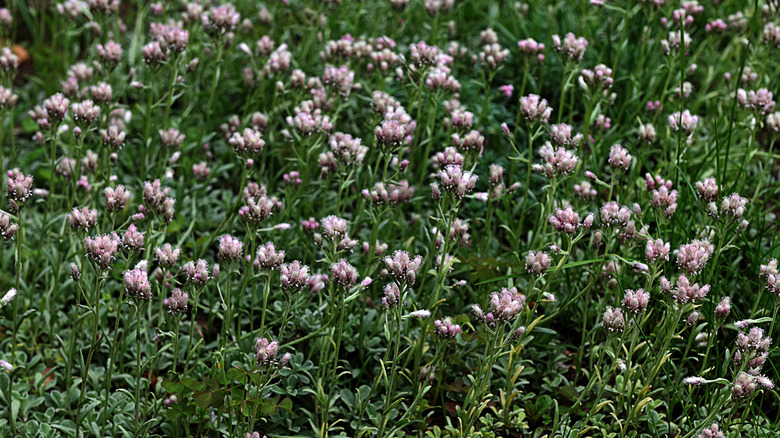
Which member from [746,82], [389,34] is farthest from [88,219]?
[746,82]

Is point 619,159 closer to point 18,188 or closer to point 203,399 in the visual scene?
point 203,399

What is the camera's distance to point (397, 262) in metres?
2.73

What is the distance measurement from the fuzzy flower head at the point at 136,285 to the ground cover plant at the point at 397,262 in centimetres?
1

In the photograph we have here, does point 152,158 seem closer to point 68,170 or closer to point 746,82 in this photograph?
point 68,170

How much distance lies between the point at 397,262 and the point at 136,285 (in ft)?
2.91

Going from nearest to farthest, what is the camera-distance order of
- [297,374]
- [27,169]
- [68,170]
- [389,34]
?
1. [297,374]
2. [68,170]
3. [27,169]
4. [389,34]

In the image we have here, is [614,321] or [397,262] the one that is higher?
[397,262]

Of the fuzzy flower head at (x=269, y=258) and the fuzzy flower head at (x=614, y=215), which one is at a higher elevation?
the fuzzy flower head at (x=614, y=215)

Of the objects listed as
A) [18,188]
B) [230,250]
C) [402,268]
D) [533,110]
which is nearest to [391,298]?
[402,268]

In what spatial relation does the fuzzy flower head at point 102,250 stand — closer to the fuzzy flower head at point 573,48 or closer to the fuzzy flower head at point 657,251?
the fuzzy flower head at point 657,251

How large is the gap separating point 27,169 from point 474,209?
2.70 meters

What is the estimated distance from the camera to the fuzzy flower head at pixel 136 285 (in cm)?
269

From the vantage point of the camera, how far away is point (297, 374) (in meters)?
3.34

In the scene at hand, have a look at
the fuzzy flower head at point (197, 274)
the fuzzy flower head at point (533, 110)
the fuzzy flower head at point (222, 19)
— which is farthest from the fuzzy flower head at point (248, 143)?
the fuzzy flower head at point (533, 110)
